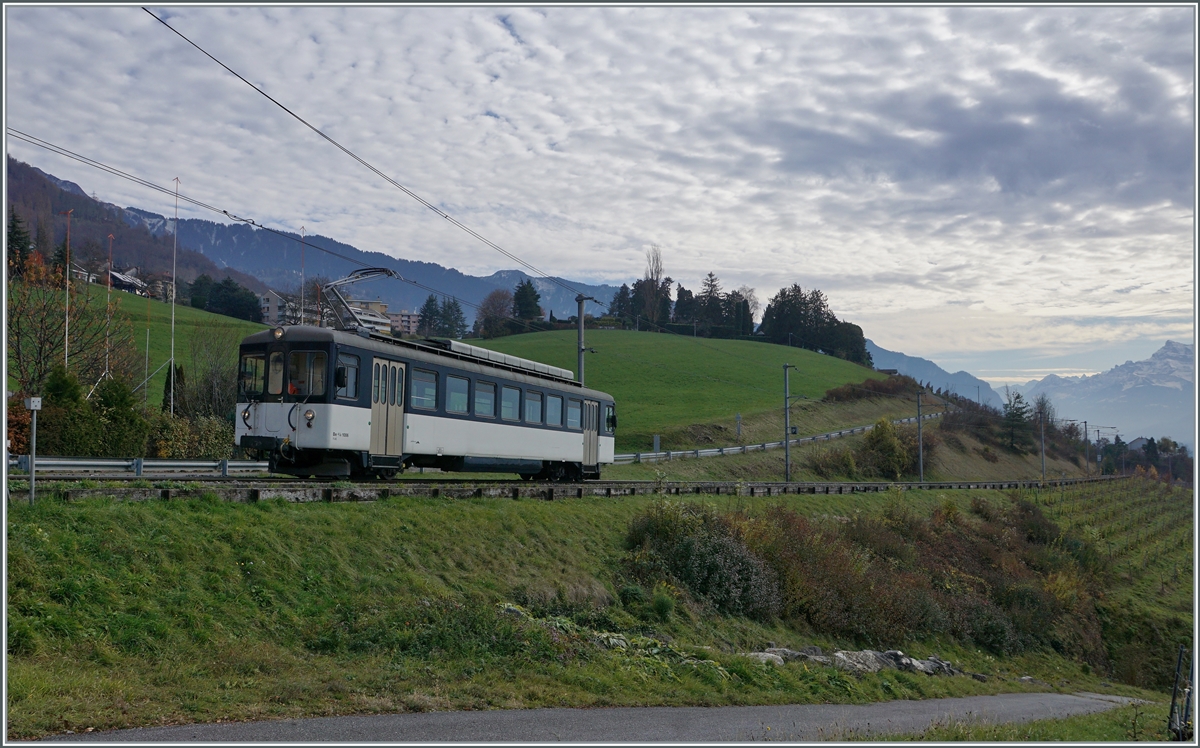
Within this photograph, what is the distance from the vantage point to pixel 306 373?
18.2 m

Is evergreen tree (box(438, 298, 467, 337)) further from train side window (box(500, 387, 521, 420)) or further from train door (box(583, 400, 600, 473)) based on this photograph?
train side window (box(500, 387, 521, 420))

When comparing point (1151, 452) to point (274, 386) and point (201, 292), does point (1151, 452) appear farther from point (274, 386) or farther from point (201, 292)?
point (274, 386)

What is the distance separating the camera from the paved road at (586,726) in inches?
317

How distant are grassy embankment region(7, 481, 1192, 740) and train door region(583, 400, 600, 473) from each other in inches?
408

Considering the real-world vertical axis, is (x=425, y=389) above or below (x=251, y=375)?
below

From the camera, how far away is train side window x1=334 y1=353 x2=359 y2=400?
1795cm

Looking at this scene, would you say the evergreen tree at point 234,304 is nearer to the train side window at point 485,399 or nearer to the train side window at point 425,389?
the train side window at point 485,399

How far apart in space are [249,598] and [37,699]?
3.81 m

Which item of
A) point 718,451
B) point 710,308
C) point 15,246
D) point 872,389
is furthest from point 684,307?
point 15,246

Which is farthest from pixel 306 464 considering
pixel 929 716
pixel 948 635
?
pixel 948 635

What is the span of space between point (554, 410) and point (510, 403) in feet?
9.46

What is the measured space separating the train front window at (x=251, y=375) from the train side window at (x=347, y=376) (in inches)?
80.6

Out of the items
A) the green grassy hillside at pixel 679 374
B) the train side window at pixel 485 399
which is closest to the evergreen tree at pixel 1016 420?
the green grassy hillside at pixel 679 374

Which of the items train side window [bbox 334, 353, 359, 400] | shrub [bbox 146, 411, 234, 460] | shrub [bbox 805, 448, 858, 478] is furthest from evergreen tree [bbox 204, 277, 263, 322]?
train side window [bbox 334, 353, 359, 400]
